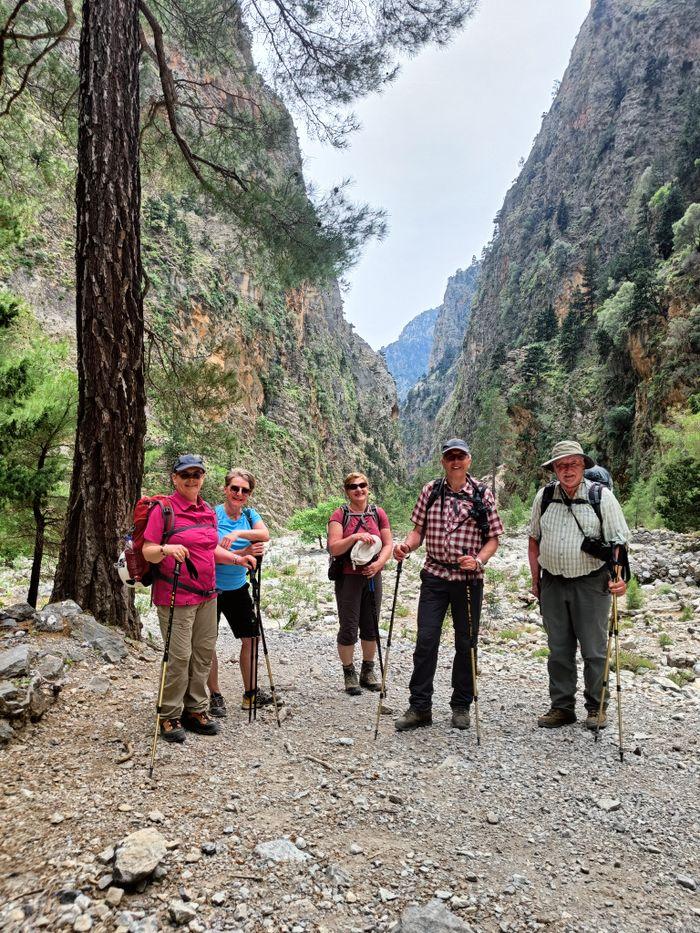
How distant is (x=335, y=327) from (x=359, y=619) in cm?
6205

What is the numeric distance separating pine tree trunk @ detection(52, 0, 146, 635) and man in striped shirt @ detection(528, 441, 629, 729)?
3393 millimetres

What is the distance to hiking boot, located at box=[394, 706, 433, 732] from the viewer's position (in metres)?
3.58

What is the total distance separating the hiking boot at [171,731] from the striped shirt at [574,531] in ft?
8.50

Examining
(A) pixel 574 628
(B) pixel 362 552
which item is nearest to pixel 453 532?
(B) pixel 362 552

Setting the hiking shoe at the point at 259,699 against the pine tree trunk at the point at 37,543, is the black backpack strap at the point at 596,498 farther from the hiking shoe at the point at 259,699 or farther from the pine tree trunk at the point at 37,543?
the pine tree trunk at the point at 37,543

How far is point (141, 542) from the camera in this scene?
3037mm

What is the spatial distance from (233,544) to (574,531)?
2355mm

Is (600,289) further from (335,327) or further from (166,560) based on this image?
(166,560)

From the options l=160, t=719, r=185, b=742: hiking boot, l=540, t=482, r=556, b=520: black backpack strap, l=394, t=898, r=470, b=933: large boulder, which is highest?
l=540, t=482, r=556, b=520: black backpack strap

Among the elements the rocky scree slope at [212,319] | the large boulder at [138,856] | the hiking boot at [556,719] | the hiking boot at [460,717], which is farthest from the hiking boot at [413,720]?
the rocky scree slope at [212,319]

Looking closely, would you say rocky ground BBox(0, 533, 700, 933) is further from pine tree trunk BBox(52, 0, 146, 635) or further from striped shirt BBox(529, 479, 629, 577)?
striped shirt BBox(529, 479, 629, 577)

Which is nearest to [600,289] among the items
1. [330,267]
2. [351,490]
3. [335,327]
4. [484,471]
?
[484,471]

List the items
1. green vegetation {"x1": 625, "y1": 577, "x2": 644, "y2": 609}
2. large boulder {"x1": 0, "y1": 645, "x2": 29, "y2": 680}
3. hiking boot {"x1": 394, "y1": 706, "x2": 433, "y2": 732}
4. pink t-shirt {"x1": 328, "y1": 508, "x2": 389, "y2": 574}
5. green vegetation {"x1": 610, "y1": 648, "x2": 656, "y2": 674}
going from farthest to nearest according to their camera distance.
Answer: green vegetation {"x1": 625, "y1": 577, "x2": 644, "y2": 609}, green vegetation {"x1": 610, "y1": 648, "x2": 656, "y2": 674}, pink t-shirt {"x1": 328, "y1": 508, "x2": 389, "y2": 574}, hiking boot {"x1": 394, "y1": 706, "x2": 433, "y2": 732}, large boulder {"x1": 0, "y1": 645, "x2": 29, "y2": 680}

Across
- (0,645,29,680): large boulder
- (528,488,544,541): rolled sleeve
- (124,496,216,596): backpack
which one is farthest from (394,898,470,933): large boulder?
(0,645,29,680): large boulder
